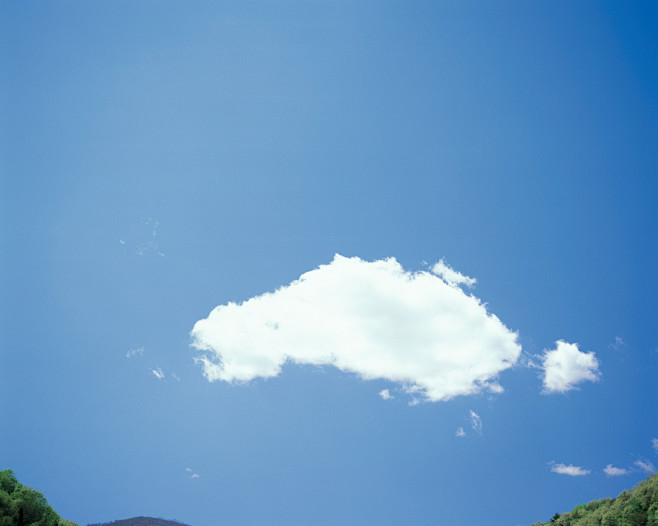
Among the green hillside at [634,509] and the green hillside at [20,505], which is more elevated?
the green hillside at [634,509]

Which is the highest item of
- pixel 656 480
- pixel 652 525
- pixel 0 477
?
pixel 656 480

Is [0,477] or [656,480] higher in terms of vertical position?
[656,480]

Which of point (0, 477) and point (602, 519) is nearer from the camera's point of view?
point (0, 477)

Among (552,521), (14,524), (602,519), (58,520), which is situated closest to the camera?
Result: (14,524)

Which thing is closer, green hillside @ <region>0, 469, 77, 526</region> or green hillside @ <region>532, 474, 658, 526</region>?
green hillside @ <region>0, 469, 77, 526</region>

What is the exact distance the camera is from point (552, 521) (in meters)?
109

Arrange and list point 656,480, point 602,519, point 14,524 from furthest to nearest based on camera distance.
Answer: point 602,519 → point 656,480 → point 14,524

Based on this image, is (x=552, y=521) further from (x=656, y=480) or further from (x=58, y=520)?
(x=58, y=520)

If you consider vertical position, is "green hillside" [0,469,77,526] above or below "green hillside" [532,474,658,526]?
below

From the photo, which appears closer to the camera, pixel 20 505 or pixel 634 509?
pixel 20 505

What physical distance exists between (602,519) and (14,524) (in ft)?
260

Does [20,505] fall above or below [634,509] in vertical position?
below

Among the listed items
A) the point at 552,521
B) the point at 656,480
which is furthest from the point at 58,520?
the point at 552,521

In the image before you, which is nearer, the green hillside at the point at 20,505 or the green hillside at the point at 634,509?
the green hillside at the point at 20,505
